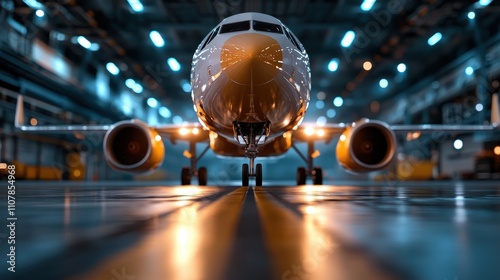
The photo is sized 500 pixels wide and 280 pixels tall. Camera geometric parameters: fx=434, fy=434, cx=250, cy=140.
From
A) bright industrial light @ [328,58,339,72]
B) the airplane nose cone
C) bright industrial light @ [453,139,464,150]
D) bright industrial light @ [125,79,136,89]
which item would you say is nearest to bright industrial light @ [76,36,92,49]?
bright industrial light @ [125,79,136,89]

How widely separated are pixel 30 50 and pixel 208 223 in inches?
821

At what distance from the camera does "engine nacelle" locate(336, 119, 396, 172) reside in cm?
912

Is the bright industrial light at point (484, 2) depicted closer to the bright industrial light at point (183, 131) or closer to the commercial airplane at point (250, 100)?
the commercial airplane at point (250, 100)

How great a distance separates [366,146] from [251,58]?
4.89 meters

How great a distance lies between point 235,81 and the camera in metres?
5.86

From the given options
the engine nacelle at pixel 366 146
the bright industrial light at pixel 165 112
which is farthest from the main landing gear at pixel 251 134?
the bright industrial light at pixel 165 112

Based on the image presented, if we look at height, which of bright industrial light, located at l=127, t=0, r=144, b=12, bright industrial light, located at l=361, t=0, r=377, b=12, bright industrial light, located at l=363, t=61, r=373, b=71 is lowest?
bright industrial light, located at l=363, t=61, r=373, b=71

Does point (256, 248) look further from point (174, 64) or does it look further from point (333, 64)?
point (333, 64)

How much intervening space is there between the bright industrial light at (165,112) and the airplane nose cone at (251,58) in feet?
119

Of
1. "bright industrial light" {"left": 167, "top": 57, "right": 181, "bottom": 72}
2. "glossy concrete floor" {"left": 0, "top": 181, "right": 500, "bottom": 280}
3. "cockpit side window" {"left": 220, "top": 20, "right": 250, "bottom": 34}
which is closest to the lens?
"glossy concrete floor" {"left": 0, "top": 181, "right": 500, "bottom": 280}

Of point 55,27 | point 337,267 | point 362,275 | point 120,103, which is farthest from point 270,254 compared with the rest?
point 120,103

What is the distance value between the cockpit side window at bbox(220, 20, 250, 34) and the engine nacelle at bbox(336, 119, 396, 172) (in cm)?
386

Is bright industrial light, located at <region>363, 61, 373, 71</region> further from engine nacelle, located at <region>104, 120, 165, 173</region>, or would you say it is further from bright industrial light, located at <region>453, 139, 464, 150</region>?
engine nacelle, located at <region>104, 120, 165, 173</region>

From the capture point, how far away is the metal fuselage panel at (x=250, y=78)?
5.72 m
